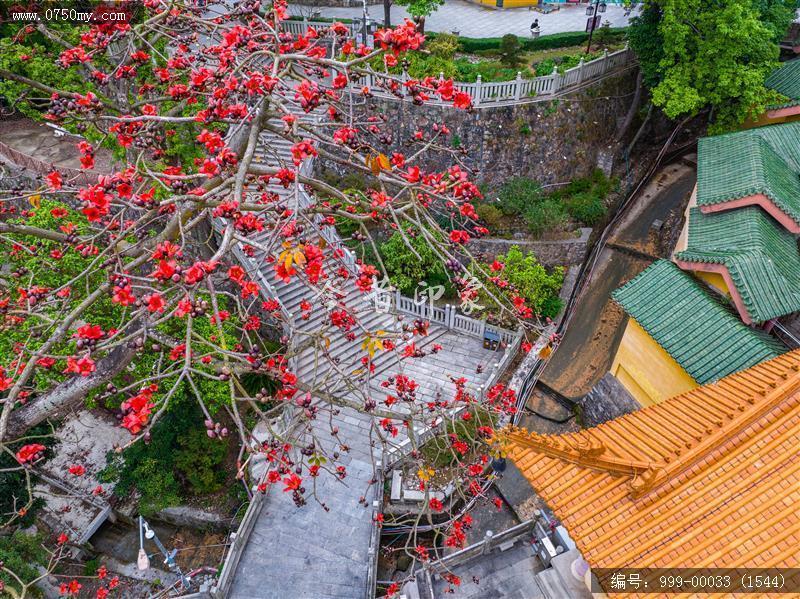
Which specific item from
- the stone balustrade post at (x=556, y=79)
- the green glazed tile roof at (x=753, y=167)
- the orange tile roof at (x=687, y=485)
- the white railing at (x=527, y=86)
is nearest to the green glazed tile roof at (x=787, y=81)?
the green glazed tile roof at (x=753, y=167)

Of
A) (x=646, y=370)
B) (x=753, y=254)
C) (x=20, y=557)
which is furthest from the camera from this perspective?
(x=646, y=370)

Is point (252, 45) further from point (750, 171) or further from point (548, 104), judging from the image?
point (548, 104)

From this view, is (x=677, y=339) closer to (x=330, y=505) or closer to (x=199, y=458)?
(x=330, y=505)

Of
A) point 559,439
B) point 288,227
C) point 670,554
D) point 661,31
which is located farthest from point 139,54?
point 661,31

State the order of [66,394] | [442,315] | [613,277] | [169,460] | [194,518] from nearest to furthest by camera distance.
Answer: [66,394] < [169,460] < [194,518] < [442,315] < [613,277]

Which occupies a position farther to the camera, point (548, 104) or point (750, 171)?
point (548, 104)

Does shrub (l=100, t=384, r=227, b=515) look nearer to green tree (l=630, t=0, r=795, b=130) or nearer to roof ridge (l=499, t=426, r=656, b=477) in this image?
roof ridge (l=499, t=426, r=656, b=477)

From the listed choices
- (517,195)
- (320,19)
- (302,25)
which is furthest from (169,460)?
(320,19)
